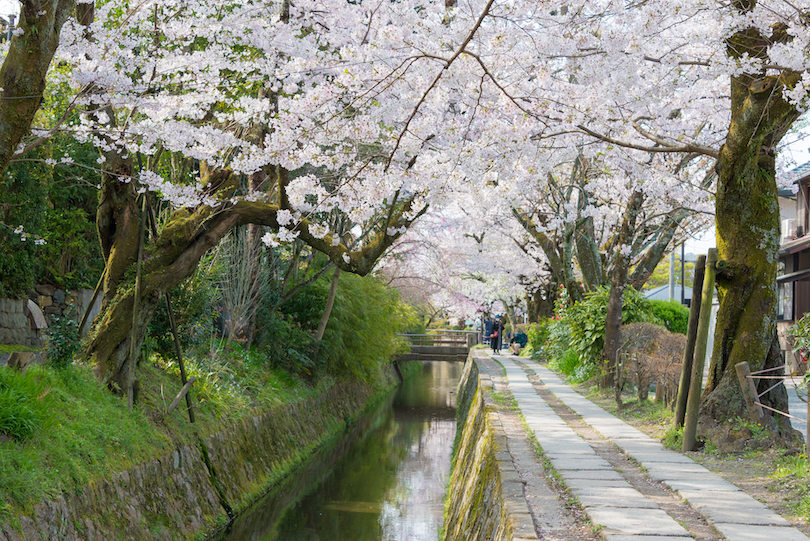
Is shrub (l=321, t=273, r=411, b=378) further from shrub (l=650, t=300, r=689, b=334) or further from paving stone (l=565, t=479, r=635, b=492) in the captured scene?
paving stone (l=565, t=479, r=635, b=492)

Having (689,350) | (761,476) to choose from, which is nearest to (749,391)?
(689,350)

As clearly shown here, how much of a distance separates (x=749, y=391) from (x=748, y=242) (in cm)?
163

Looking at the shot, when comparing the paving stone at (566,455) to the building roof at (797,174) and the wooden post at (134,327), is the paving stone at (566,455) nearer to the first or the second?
the wooden post at (134,327)

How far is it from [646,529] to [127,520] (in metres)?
5.88

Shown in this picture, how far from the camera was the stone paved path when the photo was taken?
4250 millimetres

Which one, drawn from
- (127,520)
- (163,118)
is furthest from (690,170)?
(127,520)

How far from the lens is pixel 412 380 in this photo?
35.4m

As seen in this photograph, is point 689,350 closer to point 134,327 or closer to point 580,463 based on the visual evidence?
point 580,463

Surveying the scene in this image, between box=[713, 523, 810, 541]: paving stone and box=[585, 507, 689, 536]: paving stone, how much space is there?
27cm

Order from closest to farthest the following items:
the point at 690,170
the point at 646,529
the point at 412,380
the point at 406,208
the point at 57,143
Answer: the point at 646,529 < the point at 406,208 < the point at 57,143 < the point at 690,170 < the point at 412,380

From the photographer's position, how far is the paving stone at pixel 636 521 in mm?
4250

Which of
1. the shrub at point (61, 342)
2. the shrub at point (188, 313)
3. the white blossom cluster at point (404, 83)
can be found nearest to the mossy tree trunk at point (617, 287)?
the white blossom cluster at point (404, 83)

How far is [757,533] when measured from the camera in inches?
166

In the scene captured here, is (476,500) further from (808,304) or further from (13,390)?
(808,304)
